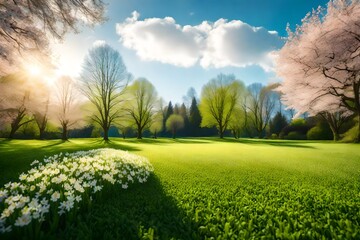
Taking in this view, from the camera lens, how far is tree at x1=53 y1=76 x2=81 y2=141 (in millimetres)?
28781

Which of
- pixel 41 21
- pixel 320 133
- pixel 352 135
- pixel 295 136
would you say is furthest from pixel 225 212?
pixel 295 136

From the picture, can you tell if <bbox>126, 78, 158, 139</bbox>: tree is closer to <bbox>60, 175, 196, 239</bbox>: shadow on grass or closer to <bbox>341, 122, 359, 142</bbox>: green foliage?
<bbox>341, 122, 359, 142</bbox>: green foliage

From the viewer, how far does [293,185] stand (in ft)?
16.1

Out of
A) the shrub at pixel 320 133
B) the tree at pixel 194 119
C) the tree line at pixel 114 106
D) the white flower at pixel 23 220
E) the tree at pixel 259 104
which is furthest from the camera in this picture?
the tree at pixel 194 119

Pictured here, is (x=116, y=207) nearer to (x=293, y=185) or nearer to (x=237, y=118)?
(x=293, y=185)

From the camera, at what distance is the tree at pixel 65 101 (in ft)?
94.4

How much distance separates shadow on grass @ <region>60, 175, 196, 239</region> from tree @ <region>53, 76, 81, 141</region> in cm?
2949

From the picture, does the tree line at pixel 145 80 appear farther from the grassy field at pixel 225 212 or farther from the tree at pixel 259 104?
the tree at pixel 259 104

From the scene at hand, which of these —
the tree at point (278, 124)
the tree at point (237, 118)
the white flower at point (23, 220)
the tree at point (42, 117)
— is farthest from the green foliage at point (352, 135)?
the tree at point (42, 117)

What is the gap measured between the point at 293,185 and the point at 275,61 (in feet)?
42.1

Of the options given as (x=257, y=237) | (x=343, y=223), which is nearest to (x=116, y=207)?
(x=257, y=237)

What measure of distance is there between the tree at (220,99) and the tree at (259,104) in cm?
980

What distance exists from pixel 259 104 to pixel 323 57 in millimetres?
40583

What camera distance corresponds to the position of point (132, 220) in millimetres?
2908
